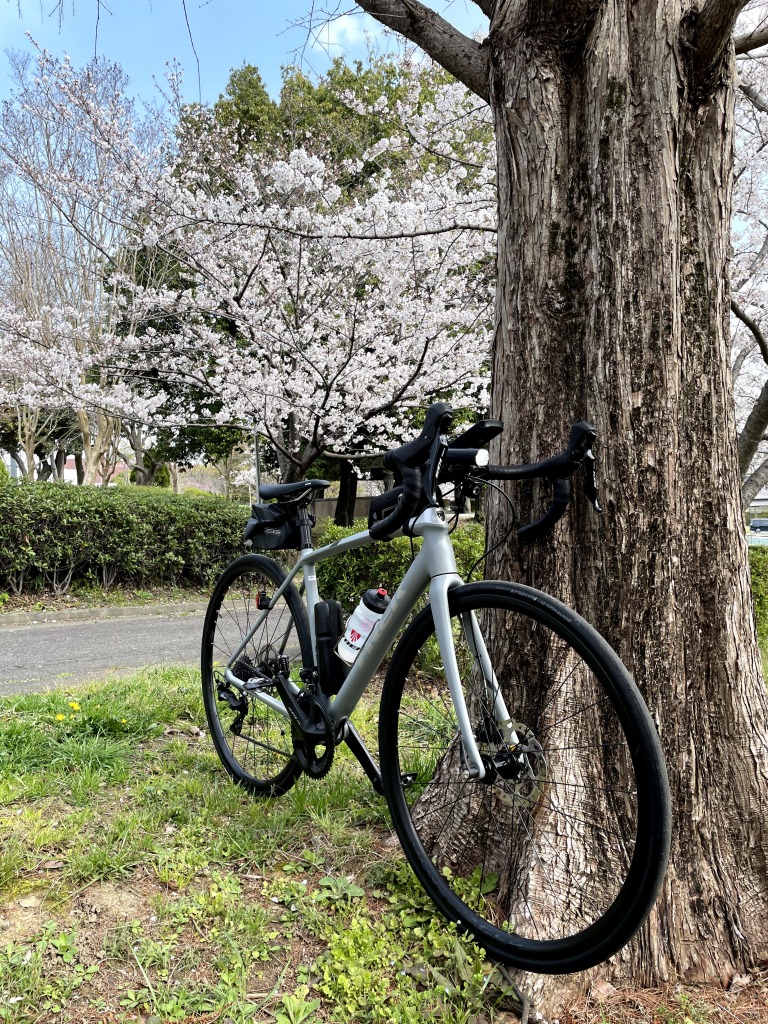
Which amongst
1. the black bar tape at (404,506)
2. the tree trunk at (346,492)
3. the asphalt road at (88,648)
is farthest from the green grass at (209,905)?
the tree trunk at (346,492)

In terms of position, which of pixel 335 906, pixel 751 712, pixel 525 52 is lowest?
pixel 335 906

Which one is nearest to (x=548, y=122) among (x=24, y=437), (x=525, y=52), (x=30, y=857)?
(x=525, y=52)

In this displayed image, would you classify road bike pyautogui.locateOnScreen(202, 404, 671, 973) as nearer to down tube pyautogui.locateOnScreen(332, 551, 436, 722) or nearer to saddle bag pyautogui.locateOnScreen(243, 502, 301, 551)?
down tube pyautogui.locateOnScreen(332, 551, 436, 722)

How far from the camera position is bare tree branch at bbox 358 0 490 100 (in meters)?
2.36

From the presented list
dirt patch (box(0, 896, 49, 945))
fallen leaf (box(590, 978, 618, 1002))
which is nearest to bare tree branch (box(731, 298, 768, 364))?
fallen leaf (box(590, 978, 618, 1002))

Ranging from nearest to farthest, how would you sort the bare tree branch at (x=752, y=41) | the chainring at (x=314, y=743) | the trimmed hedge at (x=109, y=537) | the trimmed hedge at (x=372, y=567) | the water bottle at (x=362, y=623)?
1. the water bottle at (x=362, y=623)
2. the chainring at (x=314, y=743)
3. the bare tree branch at (x=752, y=41)
4. the trimmed hedge at (x=372, y=567)
5. the trimmed hedge at (x=109, y=537)

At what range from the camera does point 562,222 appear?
197 cm

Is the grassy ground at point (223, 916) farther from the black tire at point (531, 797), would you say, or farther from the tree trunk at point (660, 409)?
the tree trunk at point (660, 409)

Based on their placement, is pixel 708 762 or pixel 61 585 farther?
pixel 61 585

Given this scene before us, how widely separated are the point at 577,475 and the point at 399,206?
22.0 ft

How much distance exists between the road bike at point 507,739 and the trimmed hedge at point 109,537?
259 inches

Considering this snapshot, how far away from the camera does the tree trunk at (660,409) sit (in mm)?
1829

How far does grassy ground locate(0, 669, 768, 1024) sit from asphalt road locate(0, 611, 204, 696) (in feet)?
8.54

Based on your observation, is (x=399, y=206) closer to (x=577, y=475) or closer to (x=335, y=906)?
(x=577, y=475)
